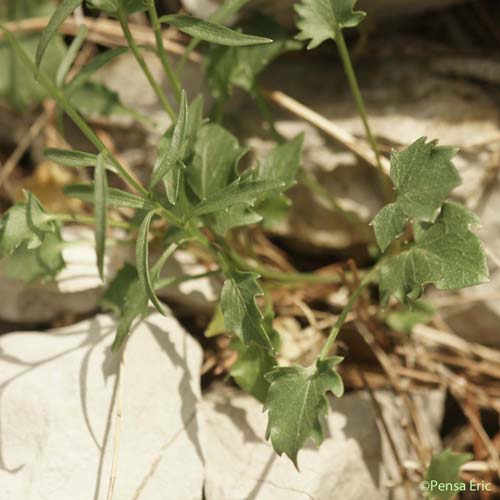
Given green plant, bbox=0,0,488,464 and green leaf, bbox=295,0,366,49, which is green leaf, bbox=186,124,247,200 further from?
green leaf, bbox=295,0,366,49

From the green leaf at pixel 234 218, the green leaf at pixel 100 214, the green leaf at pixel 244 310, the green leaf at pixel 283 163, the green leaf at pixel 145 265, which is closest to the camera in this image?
the green leaf at pixel 100 214

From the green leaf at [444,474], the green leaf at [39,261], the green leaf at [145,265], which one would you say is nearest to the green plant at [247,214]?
the green leaf at [145,265]

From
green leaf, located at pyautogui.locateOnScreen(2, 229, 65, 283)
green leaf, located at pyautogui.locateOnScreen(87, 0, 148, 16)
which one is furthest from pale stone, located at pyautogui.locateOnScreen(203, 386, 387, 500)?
green leaf, located at pyautogui.locateOnScreen(87, 0, 148, 16)

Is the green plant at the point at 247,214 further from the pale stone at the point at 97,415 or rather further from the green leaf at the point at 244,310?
the pale stone at the point at 97,415

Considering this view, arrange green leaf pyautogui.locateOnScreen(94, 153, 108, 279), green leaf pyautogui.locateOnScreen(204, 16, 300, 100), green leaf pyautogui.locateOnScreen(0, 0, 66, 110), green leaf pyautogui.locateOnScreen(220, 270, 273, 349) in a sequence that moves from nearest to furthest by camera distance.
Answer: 1. green leaf pyautogui.locateOnScreen(94, 153, 108, 279)
2. green leaf pyautogui.locateOnScreen(220, 270, 273, 349)
3. green leaf pyautogui.locateOnScreen(204, 16, 300, 100)
4. green leaf pyautogui.locateOnScreen(0, 0, 66, 110)

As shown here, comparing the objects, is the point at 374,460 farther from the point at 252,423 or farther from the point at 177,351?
the point at 177,351

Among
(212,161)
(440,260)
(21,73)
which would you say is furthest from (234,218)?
(21,73)

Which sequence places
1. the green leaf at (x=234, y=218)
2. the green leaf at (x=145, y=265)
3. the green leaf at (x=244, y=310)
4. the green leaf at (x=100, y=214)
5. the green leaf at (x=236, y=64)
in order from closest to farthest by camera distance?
the green leaf at (x=100, y=214) → the green leaf at (x=145, y=265) → the green leaf at (x=244, y=310) → the green leaf at (x=234, y=218) → the green leaf at (x=236, y=64)
